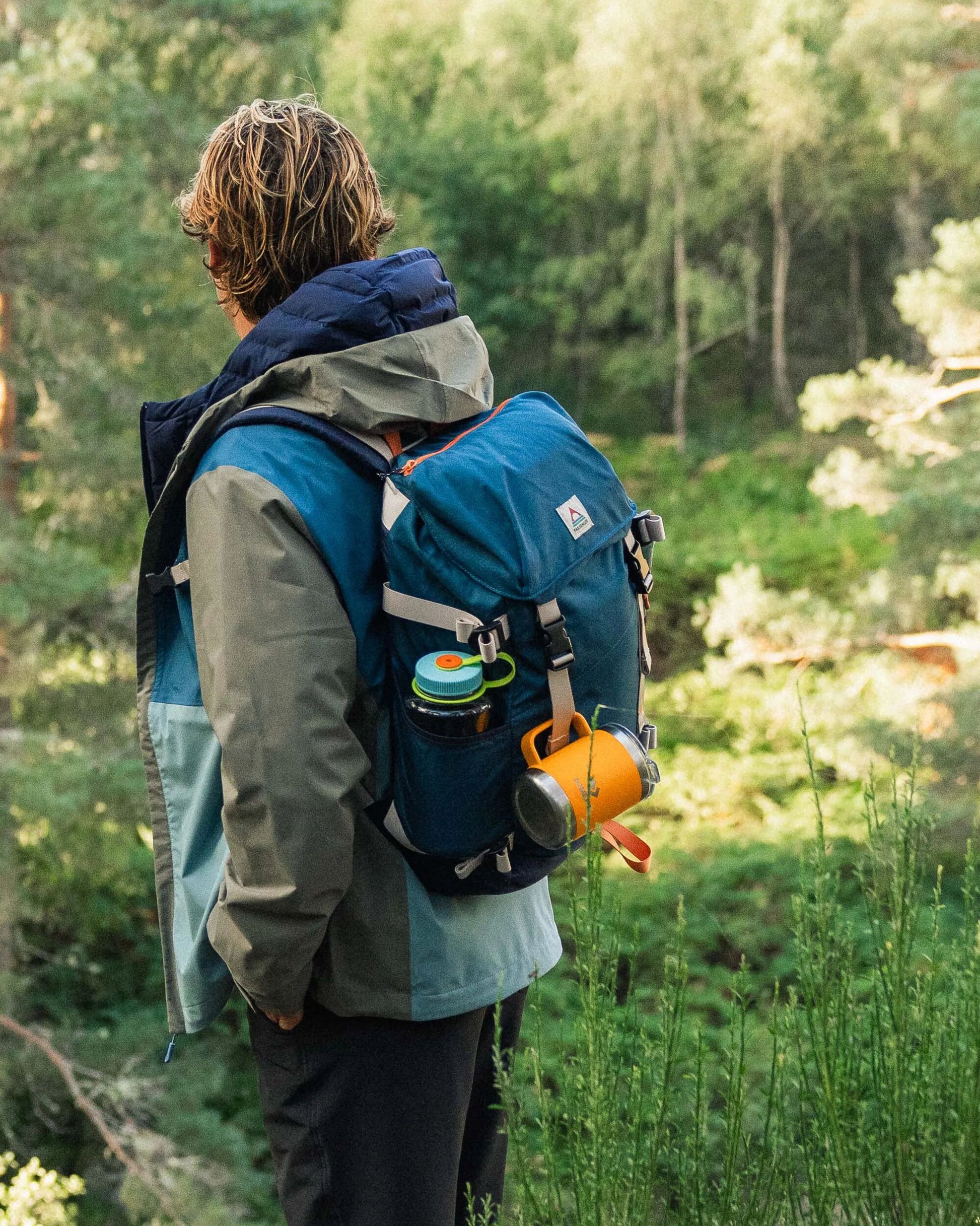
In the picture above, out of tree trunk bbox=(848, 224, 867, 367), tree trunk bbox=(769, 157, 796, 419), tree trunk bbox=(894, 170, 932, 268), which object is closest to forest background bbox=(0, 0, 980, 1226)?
tree trunk bbox=(894, 170, 932, 268)

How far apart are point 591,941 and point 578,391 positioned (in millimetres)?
19803

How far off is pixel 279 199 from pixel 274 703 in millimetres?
624

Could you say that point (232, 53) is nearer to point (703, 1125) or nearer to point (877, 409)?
point (877, 409)

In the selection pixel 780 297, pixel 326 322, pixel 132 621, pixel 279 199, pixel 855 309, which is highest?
pixel 279 199

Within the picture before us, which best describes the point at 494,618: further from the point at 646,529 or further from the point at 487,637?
the point at 646,529

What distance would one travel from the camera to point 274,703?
1321 mm

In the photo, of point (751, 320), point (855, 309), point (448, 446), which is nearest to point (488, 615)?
point (448, 446)

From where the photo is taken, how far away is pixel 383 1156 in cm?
147

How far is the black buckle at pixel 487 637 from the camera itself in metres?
1.38

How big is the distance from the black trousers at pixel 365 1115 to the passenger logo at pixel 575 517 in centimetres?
62

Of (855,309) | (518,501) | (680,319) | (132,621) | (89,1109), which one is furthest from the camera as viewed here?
(855,309)

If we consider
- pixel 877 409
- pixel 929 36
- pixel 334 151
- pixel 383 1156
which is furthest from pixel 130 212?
pixel 383 1156

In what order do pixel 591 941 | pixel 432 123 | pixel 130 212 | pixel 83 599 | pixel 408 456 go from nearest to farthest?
1. pixel 591 941
2. pixel 408 456
3. pixel 130 212
4. pixel 83 599
5. pixel 432 123

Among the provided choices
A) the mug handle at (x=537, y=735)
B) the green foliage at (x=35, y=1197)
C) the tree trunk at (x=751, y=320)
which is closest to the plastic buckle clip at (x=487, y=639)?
the mug handle at (x=537, y=735)
